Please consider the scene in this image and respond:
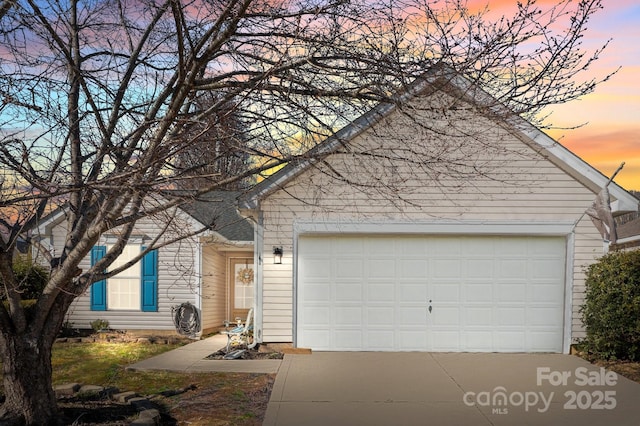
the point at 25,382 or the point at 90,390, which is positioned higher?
the point at 25,382

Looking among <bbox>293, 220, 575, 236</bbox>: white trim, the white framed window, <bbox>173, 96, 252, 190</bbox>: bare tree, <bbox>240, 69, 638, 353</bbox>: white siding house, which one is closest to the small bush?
the white framed window

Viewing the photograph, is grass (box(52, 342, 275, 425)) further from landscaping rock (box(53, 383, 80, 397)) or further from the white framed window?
the white framed window

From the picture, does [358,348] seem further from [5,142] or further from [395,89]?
[5,142]

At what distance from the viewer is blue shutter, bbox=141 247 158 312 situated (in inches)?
578

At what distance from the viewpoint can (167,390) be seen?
8500 millimetres

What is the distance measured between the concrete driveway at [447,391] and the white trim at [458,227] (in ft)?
7.73

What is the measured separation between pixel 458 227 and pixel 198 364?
18.0 feet

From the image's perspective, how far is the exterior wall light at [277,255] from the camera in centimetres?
1193

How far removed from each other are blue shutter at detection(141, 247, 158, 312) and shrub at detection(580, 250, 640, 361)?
9578 millimetres

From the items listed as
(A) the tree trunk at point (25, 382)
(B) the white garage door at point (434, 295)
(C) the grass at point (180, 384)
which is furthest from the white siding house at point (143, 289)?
(A) the tree trunk at point (25, 382)

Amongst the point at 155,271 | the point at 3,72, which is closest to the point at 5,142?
the point at 3,72

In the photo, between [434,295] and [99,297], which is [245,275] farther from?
[434,295]

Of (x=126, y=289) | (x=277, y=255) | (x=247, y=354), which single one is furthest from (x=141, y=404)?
(x=126, y=289)

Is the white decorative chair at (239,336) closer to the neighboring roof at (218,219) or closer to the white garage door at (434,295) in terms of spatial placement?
the white garage door at (434,295)
